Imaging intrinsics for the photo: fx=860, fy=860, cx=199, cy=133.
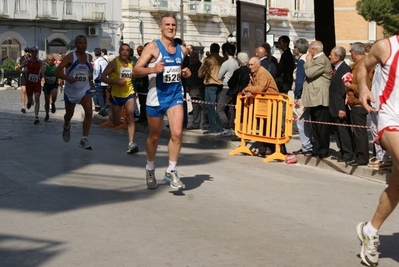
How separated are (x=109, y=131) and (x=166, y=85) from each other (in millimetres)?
9581

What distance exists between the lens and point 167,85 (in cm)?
1012

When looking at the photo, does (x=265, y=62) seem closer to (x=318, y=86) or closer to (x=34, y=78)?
(x=318, y=86)

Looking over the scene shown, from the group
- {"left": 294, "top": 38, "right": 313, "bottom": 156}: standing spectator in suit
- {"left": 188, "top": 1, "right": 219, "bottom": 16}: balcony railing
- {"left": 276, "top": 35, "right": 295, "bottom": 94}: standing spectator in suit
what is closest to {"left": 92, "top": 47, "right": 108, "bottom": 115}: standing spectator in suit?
{"left": 276, "top": 35, "right": 295, "bottom": 94}: standing spectator in suit

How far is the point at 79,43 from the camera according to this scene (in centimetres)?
1494

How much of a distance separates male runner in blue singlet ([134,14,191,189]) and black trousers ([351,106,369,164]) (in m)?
3.57

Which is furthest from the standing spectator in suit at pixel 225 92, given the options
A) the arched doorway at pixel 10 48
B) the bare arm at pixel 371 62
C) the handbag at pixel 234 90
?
the arched doorway at pixel 10 48

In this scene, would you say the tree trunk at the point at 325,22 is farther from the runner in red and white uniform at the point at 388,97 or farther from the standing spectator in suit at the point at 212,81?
the runner in red and white uniform at the point at 388,97

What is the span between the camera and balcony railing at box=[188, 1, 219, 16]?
64562mm

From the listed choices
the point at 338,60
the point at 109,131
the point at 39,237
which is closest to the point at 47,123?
the point at 109,131

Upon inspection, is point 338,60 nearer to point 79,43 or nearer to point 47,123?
point 79,43

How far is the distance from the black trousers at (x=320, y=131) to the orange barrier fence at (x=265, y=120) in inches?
21.8

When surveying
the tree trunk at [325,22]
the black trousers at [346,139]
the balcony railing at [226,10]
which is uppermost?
the balcony railing at [226,10]

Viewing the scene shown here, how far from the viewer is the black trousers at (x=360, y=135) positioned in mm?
12742

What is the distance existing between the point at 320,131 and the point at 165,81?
174 inches
